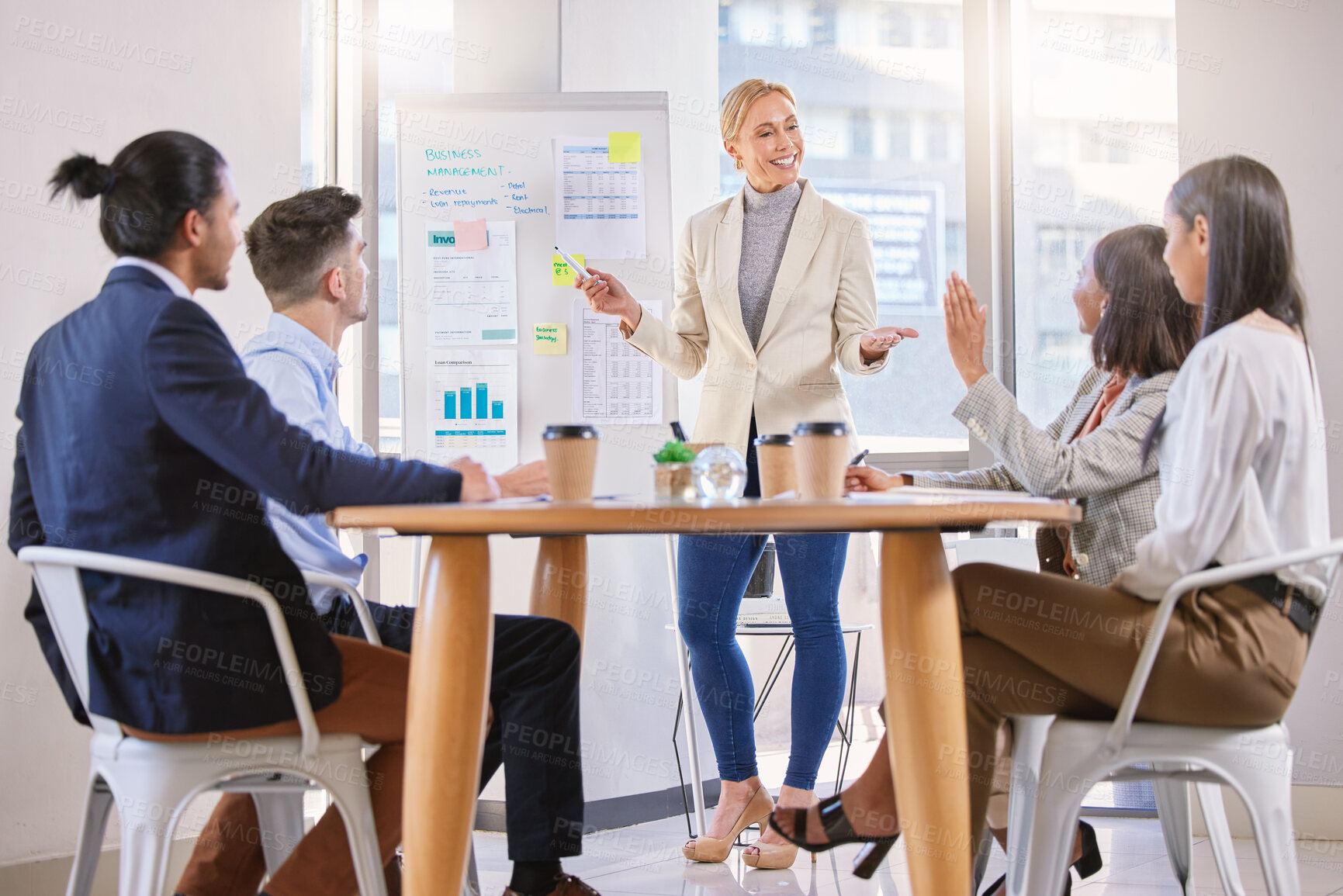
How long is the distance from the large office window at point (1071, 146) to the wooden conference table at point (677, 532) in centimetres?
224

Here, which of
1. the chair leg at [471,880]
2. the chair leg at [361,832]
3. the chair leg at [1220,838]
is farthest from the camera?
the chair leg at [471,880]

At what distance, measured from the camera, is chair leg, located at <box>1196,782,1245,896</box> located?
5.77ft

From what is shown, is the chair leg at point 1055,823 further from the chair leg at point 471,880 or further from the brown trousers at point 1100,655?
the chair leg at point 471,880

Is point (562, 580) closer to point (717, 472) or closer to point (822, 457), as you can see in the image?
point (717, 472)

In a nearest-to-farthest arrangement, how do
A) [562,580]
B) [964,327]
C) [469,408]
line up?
[964,327], [562,580], [469,408]

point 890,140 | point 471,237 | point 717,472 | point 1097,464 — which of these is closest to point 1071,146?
point 890,140

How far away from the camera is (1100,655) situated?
60.3 inches

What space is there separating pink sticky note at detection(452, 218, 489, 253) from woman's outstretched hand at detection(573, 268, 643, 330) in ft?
2.06

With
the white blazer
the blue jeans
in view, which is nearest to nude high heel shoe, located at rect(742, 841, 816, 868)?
the blue jeans

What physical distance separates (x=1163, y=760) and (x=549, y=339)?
2068mm

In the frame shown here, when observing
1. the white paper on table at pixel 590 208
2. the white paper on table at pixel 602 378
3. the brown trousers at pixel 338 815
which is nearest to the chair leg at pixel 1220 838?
the brown trousers at pixel 338 815

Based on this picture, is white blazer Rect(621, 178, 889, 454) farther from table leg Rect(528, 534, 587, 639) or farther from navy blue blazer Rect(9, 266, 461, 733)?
navy blue blazer Rect(9, 266, 461, 733)

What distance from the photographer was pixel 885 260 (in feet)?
12.3

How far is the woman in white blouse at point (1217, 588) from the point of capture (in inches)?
58.4
